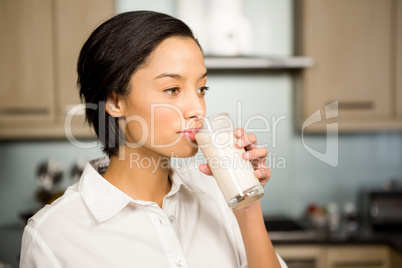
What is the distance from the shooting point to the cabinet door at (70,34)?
8.91ft

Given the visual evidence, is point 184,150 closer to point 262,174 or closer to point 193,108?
Result: point 193,108

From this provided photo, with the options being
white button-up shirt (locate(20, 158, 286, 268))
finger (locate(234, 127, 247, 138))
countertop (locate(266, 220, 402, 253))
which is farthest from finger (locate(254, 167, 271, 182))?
countertop (locate(266, 220, 402, 253))

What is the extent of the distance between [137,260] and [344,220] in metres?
2.41

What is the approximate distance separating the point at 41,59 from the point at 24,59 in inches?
4.0

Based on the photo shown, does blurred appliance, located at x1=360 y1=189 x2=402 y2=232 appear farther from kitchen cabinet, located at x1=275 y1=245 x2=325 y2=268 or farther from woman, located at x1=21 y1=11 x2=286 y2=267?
woman, located at x1=21 y1=11 x2=286 y2=267

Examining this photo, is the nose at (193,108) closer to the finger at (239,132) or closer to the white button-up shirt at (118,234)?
the finger at (239,132)

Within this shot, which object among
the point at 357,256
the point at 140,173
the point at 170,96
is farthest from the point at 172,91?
the point at 357,256

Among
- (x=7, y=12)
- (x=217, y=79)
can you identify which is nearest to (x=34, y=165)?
(x=7, y=12)

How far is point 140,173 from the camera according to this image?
1216 millimetres

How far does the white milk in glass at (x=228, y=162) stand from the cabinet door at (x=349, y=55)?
1847 mm

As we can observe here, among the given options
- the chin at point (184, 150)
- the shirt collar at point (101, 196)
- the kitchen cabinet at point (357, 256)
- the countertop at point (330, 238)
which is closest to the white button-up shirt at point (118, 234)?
the shirt collar at point (101, 196)

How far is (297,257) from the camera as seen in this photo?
2.63 m

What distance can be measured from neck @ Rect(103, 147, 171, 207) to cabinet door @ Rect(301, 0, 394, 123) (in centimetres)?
184

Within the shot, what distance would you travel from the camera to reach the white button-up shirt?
104 centimetres
